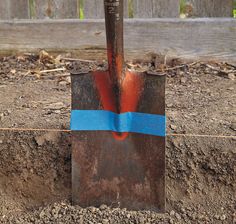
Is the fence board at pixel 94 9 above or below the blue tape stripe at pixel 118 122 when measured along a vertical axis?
above

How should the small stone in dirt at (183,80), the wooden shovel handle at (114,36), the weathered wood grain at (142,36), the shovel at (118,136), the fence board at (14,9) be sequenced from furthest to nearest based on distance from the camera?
the fence board at (14,9), the weathered wood grain at (142,36), the small stone in dirt at (183,80), the shovel at (118,136), the wooden shovel handle at (114,36)

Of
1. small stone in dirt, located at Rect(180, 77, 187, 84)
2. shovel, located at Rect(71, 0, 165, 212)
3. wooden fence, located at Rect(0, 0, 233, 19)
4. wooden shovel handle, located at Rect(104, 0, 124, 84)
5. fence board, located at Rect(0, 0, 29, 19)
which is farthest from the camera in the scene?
fence board, located at Rect(0, 0, 29, 19)

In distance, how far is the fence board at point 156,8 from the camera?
2941 millimetres

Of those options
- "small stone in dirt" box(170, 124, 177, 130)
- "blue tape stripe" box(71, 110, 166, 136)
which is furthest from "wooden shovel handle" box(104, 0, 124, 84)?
"small stone in dirt" box(170, 124, 177, 130)

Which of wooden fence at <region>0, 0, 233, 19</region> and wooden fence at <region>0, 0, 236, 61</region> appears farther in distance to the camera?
wooden fence at <region>0, 0, 233, 19</region>

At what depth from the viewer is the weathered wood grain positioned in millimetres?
2820

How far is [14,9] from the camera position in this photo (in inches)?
120

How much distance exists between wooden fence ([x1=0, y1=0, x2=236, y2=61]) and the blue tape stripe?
108 centimetres

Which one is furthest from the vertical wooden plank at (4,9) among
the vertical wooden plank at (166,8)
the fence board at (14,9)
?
the vertical wooden plank at (166,8)

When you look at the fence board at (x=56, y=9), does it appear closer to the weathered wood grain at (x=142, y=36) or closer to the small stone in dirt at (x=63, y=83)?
the weathered wood grain at (x=142, y=36)

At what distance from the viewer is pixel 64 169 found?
2047 millimetres

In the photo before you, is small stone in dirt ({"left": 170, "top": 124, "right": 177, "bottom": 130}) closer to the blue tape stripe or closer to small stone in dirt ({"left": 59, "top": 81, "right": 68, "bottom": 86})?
the blue tape stripe

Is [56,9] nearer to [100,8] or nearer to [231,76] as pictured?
[100,8]

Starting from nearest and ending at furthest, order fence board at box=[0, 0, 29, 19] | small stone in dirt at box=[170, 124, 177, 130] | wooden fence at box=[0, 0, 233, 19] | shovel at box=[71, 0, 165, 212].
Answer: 1. shovel at box=[71, 0, 165, 212]
2. small stone in dirt at box=[170, 124, 177, 130]
3. wooden fence at box=[0, 0, 233, 19]
4. fence board at box=[0, 0, 29, 19]
